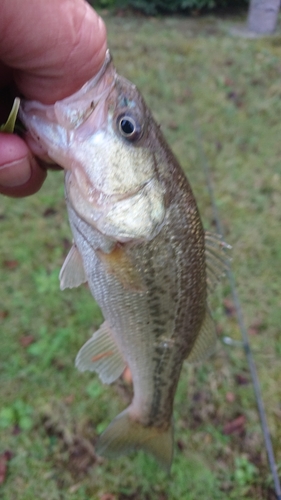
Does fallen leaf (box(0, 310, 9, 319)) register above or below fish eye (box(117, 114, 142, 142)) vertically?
below

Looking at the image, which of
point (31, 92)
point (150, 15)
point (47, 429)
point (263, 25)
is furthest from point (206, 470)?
point (150, 15)

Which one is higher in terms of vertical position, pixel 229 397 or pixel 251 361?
pixel 251 361

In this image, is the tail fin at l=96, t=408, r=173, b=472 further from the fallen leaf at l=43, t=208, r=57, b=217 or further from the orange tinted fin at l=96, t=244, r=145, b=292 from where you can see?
the fallen leaf at l=43, t=208, r=57, b=217

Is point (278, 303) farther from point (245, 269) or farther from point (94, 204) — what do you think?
point (94, 204)

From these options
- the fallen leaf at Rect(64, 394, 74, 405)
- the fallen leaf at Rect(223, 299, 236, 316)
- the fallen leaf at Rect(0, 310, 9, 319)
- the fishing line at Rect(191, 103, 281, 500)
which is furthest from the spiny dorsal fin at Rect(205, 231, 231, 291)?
the fallen leaf at Rect(0, 310, 9, 319)

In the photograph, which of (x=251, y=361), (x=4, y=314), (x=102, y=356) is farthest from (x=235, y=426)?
(x=4, y=314)

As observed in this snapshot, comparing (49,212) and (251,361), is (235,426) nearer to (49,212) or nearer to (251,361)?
(251,361)
